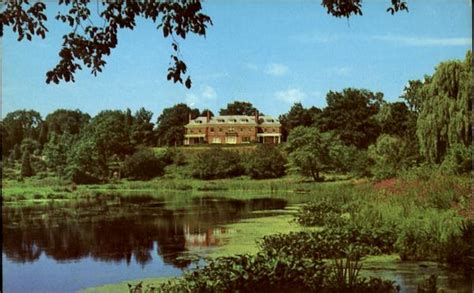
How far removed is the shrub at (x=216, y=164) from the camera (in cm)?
616

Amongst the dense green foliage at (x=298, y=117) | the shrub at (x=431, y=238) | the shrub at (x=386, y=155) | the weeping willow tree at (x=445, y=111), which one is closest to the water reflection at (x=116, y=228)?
the dense green foliage at (x=298, y=117)

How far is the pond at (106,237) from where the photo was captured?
5426mm

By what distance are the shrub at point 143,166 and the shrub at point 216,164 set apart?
1.30ft

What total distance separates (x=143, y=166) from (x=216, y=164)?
80 centimetres

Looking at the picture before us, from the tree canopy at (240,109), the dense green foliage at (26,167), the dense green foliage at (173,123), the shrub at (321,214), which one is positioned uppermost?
the tree canopy at (240,109)

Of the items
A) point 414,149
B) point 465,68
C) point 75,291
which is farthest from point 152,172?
point 465,68

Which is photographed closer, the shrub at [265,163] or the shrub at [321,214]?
the shrub at [321,214]

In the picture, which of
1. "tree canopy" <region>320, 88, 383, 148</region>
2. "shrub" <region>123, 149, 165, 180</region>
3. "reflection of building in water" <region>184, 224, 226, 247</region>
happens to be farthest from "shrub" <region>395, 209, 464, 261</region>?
"shrub" <region>123, 149, 165, 180</region>

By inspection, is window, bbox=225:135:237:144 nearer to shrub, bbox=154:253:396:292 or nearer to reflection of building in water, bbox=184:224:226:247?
reflection of building in water, bbox=184:224:226:247

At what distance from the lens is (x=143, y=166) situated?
6.21m

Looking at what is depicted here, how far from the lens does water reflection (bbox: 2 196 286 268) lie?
5715 millimetres

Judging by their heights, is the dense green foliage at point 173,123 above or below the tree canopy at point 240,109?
below

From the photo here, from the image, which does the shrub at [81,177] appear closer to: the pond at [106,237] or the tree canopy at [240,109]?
the pond at [106,237]

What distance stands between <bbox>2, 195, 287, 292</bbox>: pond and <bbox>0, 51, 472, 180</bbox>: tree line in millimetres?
487
